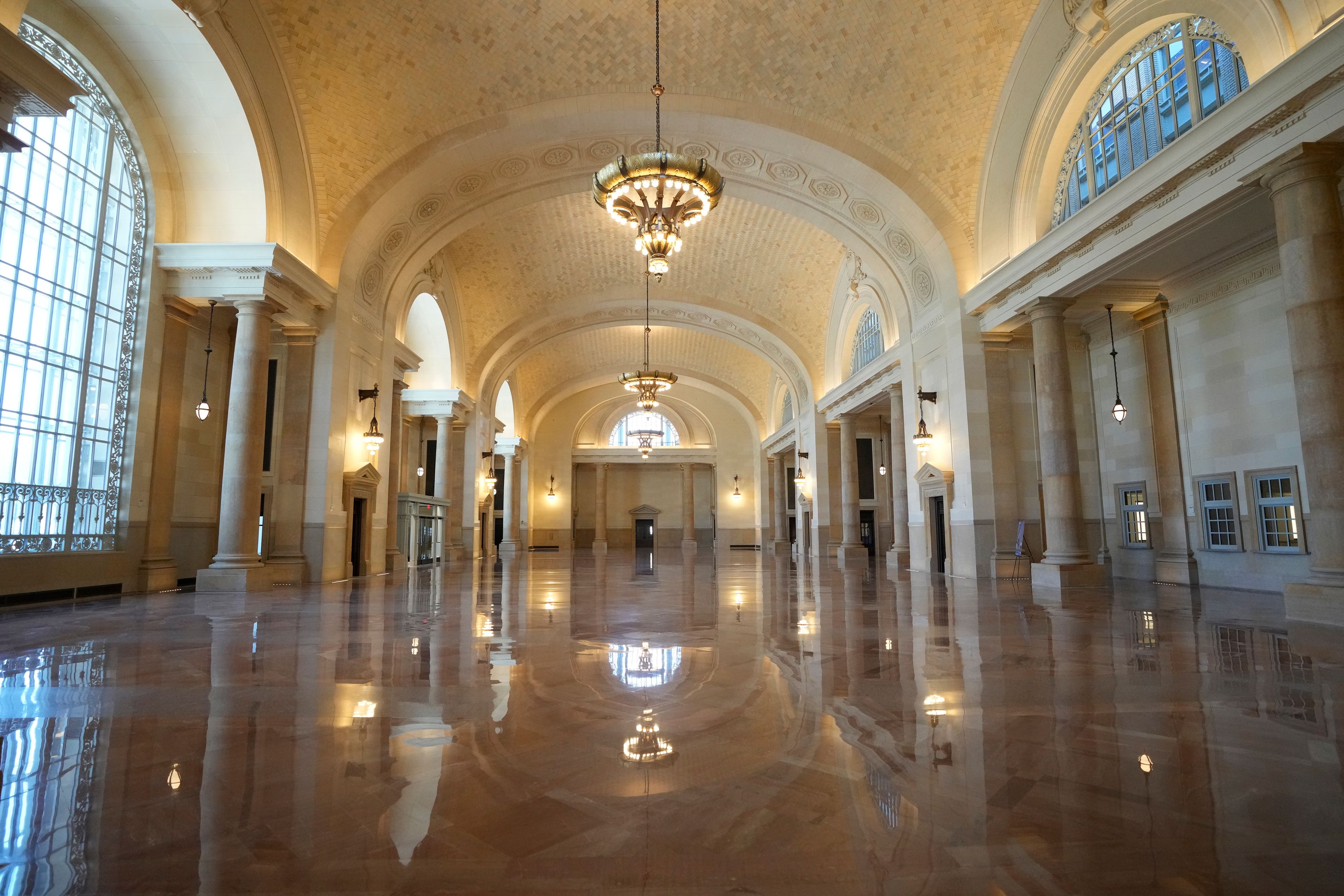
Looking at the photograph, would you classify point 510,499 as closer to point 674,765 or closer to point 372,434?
point 372,434

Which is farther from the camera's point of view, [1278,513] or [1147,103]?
[1278,513]

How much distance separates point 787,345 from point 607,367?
39.3 ft

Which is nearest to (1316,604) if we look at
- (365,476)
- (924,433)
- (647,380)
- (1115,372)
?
(1115,372)

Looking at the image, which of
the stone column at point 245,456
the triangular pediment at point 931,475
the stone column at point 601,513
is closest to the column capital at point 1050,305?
→ the triangular pediment at point 931,475

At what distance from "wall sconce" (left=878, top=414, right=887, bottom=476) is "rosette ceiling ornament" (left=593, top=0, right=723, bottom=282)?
1696 centimetres

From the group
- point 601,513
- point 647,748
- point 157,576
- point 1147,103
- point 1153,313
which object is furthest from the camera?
point 601,513

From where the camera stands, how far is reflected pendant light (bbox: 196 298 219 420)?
35.8 ft

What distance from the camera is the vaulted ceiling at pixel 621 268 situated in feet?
60.7

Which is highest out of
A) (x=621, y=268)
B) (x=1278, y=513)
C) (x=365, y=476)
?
(x=621, y=268)

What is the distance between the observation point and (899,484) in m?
18.0

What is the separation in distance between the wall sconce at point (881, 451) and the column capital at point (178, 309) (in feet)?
69.1

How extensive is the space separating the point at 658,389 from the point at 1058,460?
12.7m

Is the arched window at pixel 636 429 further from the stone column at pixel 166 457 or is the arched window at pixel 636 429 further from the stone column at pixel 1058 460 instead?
the stone column at pixel 1058 460

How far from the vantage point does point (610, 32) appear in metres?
11.5
